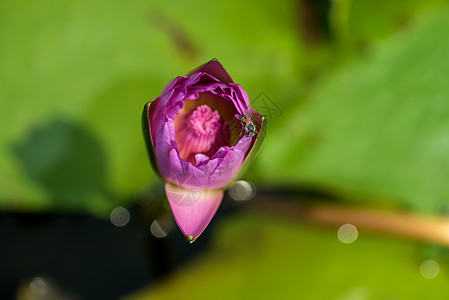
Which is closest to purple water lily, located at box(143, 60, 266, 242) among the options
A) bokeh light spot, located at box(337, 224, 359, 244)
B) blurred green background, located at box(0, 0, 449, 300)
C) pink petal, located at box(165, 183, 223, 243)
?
pink petal, located at box(165, 183, 223, 243)

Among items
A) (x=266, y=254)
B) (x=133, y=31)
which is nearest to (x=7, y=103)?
(x=133, y=31)

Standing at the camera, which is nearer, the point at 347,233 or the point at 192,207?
the point at 192,207

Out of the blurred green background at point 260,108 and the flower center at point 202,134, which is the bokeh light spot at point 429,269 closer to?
the blurred green background at point 260,108

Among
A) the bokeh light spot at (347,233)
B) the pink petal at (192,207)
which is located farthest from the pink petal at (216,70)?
the bokeh light spot at (347,233)

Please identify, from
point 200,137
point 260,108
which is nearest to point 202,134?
point 200,137

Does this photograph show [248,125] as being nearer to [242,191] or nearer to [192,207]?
[192,207]

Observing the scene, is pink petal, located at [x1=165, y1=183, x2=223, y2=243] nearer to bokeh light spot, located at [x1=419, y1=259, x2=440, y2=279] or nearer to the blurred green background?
the blurred green background

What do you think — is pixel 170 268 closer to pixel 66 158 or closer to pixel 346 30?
pixel 66 158
